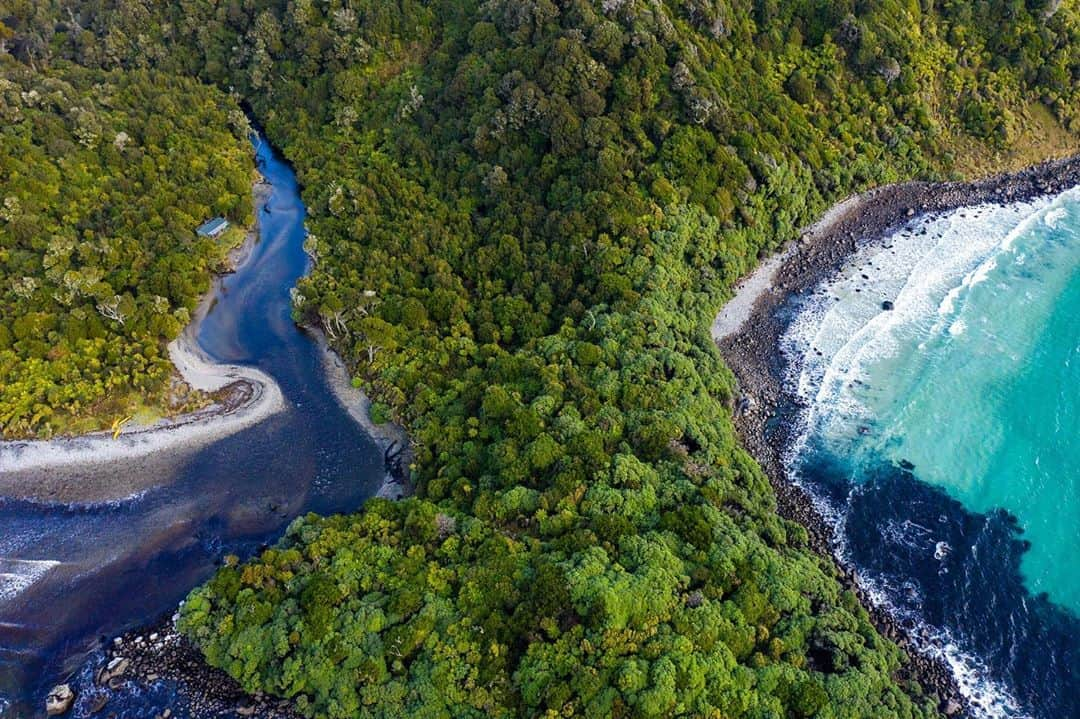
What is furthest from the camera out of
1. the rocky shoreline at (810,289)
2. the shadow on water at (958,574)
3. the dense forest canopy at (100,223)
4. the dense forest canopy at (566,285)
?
the dense forest canopy at (100,223)

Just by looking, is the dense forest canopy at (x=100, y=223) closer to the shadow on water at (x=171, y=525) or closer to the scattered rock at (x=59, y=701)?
the shadow on water at (x=171, y=525)

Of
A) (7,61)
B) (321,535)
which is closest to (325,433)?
(321,535)

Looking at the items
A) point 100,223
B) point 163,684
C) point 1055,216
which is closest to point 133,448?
point 163,684

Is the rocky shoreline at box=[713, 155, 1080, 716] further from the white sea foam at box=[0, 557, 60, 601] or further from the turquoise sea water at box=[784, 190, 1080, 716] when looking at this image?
the white sea foam at box=[0, 557, 60, 601]

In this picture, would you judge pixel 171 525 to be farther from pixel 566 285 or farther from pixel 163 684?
pixel 566 285

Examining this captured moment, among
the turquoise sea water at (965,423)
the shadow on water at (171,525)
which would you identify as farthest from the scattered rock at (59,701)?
the turquoise sea water at (965,423)

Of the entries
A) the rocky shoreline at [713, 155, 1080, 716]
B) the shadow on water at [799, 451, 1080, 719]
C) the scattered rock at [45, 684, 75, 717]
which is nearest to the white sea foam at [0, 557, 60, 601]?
the scattered rock at [45, 684, 75, 717]

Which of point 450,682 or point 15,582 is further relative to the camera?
point 15,582

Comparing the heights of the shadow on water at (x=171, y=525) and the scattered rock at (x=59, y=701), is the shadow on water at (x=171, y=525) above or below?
above

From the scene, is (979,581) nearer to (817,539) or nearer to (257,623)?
(817,539)
